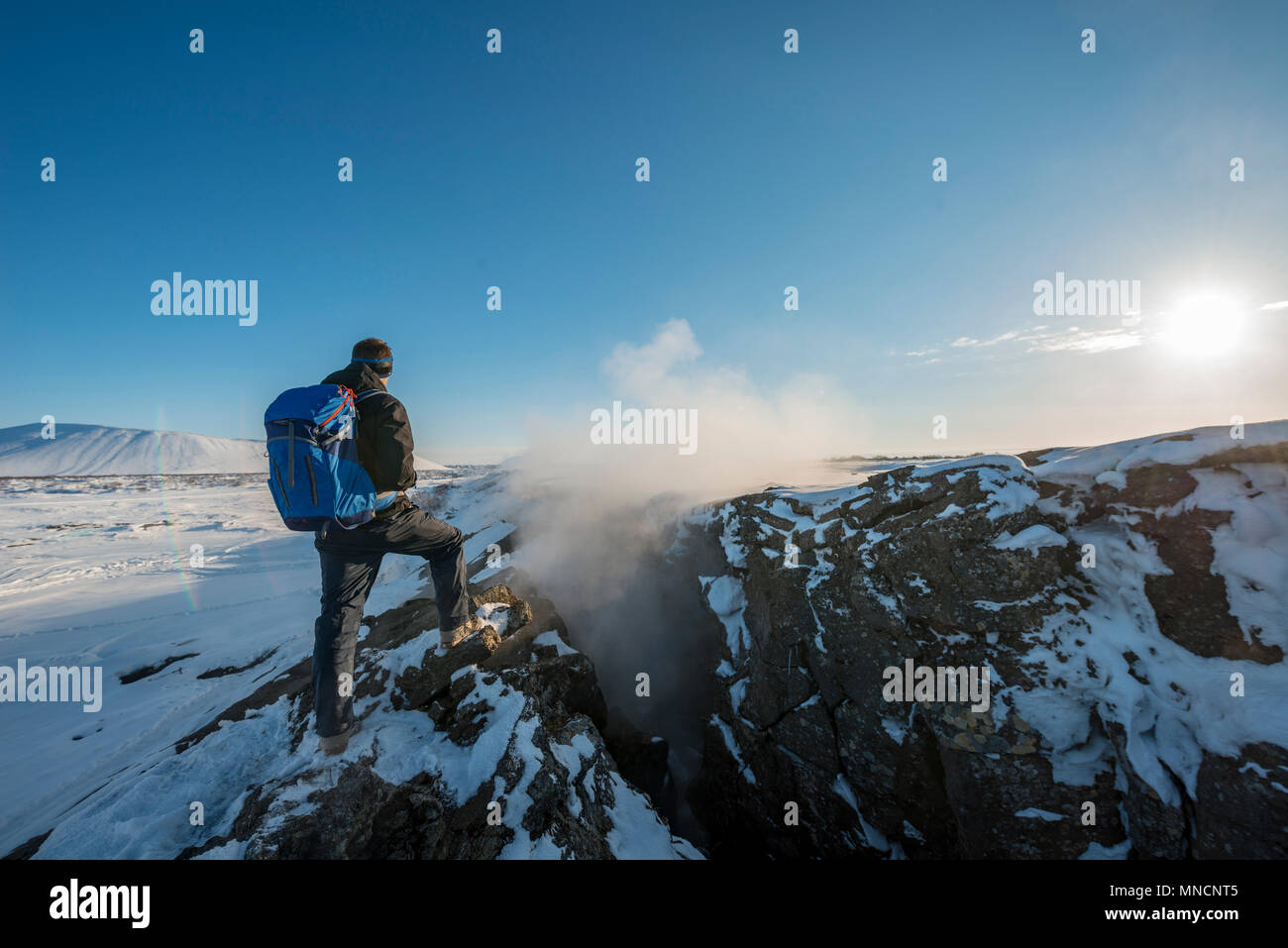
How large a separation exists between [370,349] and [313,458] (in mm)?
1388

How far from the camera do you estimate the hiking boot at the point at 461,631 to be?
547 centimetres

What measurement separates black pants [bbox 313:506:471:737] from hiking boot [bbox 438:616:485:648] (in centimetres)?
126

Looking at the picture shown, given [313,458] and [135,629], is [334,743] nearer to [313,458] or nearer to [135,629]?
[313,458]

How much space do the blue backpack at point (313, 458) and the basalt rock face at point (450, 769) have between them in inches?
95.1

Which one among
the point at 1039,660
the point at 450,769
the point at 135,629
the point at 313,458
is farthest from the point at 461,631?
the point at 135,629

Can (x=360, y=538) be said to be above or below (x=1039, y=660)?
above

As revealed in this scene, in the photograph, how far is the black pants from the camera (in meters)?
3.95

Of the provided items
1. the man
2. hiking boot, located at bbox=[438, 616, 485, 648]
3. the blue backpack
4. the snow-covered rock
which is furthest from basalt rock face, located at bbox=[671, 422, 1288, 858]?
the blue backpack

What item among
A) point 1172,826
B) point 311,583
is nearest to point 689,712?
point 1172,826

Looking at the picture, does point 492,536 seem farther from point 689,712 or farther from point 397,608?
point 689,712

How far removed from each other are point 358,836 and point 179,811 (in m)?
1.92

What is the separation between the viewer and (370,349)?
418 centimetres

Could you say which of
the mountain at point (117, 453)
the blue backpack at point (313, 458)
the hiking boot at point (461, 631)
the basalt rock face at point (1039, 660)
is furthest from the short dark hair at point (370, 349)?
the mountain at point (117, 453)

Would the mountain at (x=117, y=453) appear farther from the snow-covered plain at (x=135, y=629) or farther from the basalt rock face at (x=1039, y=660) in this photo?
the basalt rock face at (x=1039, y=660)
